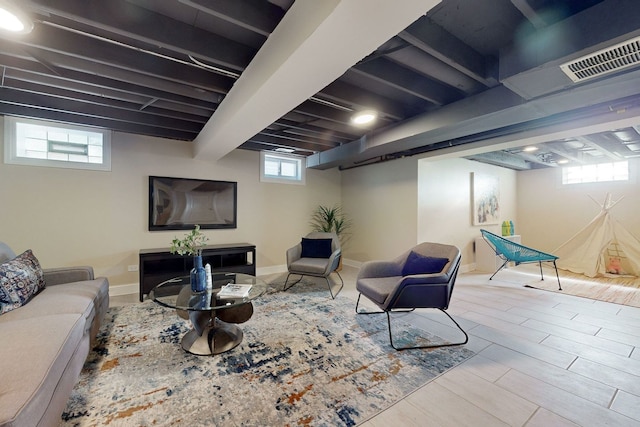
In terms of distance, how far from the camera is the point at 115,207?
150 inches

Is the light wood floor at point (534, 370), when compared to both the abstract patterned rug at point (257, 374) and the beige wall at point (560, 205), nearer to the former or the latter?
the abstract patterned rug at point (257, 374)

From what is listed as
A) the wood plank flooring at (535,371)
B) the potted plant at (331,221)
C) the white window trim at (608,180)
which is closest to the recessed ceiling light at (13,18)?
the wood plank flooring at (535,371)

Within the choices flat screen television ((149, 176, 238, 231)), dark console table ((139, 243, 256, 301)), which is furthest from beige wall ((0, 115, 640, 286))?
dark console table ((139, 243, 256, 301))

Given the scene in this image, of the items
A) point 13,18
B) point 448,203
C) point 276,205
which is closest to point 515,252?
point 448,203

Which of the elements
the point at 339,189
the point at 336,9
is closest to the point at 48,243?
the point at 336,9

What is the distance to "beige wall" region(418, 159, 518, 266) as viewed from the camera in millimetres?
4453

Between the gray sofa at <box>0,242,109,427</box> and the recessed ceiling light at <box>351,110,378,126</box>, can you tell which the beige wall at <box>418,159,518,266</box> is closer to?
the recessed ceiling light at <box>351,110,378,126</box>

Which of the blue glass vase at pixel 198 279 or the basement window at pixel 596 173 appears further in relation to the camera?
the basement window at pixel 596 173

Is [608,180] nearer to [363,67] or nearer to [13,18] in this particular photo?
[363,67]

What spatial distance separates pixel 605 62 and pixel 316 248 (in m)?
3.53

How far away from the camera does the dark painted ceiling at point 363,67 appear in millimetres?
1646

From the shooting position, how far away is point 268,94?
204cm

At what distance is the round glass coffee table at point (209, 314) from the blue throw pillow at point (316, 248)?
5.23 ft

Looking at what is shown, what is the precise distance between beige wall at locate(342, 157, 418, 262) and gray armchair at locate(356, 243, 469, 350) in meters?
1.54
